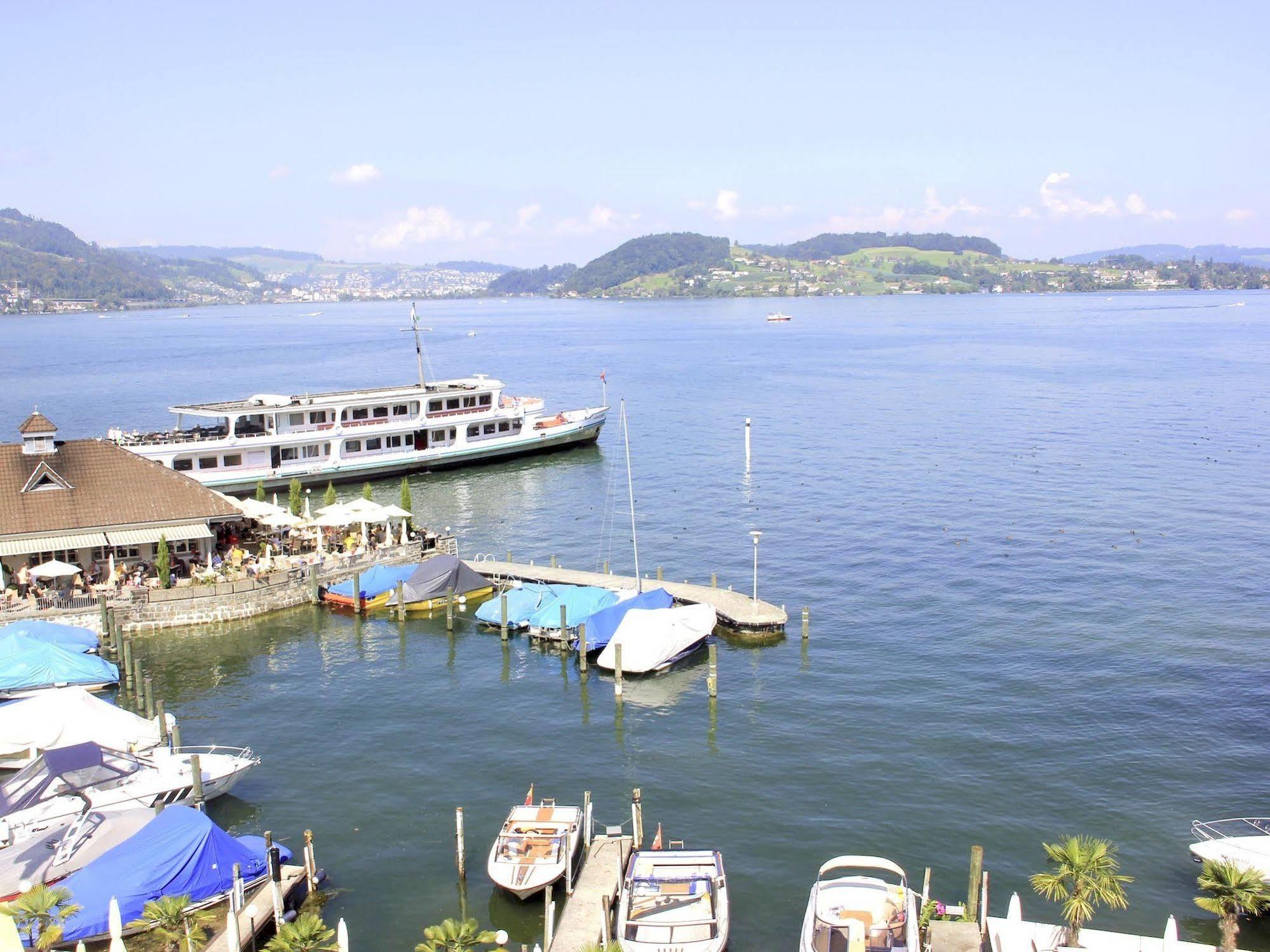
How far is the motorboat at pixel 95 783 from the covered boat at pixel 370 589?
60.6 feet

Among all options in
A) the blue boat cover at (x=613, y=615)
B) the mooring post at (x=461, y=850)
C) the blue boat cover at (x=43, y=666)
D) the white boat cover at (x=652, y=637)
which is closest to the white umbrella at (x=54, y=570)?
the blue boat cover at (x=43, y=666)

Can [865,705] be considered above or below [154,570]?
below

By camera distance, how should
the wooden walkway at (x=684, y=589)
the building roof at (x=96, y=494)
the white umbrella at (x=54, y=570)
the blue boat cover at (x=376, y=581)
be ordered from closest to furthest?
the white umbrella at (x=54, y=570) → the wooden walkway at (x=684, y=589) → the building roof at (x=96, y=494) → the blue boat cover at (x=376, y=581)

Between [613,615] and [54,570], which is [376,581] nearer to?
[613,615]

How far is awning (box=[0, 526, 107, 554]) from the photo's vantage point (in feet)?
160

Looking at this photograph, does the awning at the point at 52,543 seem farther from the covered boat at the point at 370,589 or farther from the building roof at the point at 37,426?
the covered boat at the point at 370,589

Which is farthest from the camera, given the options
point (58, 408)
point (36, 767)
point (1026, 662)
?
point (58, 408)

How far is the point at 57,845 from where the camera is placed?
28.0 meters

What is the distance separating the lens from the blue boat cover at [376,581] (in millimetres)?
53344

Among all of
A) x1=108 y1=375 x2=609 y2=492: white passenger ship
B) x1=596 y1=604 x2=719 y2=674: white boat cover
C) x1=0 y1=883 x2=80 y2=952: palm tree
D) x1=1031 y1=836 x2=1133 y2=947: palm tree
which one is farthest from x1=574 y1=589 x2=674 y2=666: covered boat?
x1=108 y1=375 x2=609 y2=492: white passenger ship

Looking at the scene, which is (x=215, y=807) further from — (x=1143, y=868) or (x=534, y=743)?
(x=1143, y=868)

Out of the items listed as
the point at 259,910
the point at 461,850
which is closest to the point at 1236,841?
the point at 461,850

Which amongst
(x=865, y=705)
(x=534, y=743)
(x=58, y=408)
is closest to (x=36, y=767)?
(x=534, y=743)

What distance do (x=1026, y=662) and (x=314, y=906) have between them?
101ft
